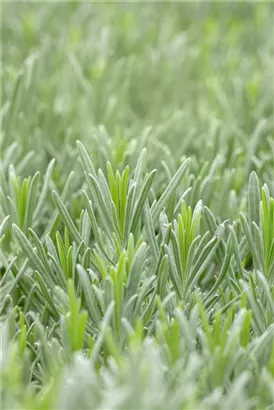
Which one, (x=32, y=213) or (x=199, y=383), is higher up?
(x=32, y=213)

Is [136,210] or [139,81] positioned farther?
[139,81]

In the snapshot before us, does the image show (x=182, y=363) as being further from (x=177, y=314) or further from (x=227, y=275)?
(x=227, y=275)

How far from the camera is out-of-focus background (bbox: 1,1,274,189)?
146 cm

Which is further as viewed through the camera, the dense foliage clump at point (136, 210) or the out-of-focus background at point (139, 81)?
the out-of-focus background at point (139, 81)

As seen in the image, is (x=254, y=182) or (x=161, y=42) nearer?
(x=254, y=182)

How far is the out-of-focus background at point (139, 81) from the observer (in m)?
1.46

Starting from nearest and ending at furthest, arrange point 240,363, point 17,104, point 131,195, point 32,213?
point 240,363 < point 131,195 < point 32,213 < point 17,104

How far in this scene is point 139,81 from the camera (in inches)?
73.7

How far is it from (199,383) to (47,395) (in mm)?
171

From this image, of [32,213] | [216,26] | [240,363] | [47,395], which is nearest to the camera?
[47,395]

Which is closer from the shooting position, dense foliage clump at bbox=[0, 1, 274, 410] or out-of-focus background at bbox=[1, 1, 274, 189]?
dense foliage clump at bbox=[0, 1, 274, 410]

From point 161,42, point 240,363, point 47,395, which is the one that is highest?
point 161,42

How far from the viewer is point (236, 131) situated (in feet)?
4.97

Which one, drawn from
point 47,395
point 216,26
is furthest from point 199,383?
point 216,26
